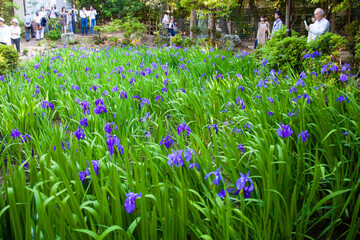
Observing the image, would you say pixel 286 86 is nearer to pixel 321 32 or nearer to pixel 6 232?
pixel 6 232

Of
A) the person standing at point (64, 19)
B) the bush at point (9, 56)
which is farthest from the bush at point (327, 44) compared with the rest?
the person standing at point (64, 19)

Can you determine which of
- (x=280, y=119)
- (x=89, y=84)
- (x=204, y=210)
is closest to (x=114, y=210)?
(x=204, y=210)

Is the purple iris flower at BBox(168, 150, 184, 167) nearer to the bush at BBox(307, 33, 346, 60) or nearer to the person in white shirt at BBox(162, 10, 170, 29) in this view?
the bush at BBox(307, 33, 346, 60)

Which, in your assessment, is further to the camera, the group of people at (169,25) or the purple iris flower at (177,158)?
the group of people at (169,25)

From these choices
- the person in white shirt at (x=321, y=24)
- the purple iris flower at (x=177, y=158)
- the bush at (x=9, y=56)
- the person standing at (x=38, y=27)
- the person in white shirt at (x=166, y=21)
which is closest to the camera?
the purple iris flower at (x=177, y=158)

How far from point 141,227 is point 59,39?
51.2 feet

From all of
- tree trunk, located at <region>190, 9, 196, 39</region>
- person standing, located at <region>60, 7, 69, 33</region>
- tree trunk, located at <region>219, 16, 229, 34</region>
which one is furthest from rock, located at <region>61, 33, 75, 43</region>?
tree trunk, located at <region>219, 16, 229, 34</region>

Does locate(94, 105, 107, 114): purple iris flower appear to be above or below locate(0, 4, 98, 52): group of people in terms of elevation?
below

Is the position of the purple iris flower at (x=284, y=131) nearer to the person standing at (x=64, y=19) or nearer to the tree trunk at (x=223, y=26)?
the person standing at (x=64, y=19)

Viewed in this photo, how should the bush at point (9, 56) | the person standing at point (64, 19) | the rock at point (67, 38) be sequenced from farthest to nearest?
the person standing at point (64, 19) → the rock at point (67, 38) → the bush at point (9, 56)

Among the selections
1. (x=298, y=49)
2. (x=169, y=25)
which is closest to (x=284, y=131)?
(x=298, y=49)

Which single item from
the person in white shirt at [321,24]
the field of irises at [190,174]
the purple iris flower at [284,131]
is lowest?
the field of irises at [190,174]

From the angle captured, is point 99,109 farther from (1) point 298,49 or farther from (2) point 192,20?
(2) point 192,20

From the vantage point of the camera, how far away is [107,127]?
193 cm
